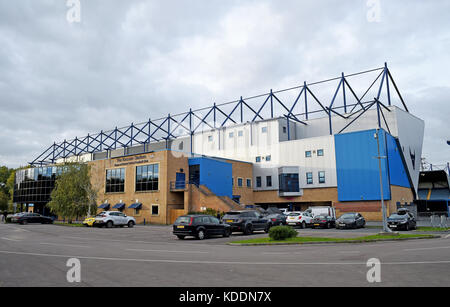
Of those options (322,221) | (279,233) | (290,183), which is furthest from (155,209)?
(279,233)

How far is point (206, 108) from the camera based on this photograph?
205ft

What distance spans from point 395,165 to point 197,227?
34743mm

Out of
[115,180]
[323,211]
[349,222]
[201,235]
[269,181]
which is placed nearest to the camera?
[201,235]

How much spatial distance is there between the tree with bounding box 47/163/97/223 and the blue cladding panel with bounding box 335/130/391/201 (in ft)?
101

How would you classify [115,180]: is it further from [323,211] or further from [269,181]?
[323,211]

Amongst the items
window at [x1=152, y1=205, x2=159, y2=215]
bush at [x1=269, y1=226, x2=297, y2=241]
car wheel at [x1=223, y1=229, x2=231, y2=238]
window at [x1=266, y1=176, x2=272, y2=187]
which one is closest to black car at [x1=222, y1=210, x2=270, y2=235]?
car wheel at [x1=223, y1=229, x2=231, y2=238]

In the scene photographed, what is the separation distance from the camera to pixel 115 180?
4694 cm

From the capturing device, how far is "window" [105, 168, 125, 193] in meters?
46.1

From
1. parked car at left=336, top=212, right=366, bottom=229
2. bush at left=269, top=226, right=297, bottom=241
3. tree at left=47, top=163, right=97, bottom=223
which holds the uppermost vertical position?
tree at left=47, top=163, right=97, bottom=223

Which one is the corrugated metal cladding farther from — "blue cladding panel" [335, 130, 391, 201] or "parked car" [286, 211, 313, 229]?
"parked car" [286, 211, 313, 229]

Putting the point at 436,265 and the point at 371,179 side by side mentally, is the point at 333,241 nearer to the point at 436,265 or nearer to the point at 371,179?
the point at 436,265

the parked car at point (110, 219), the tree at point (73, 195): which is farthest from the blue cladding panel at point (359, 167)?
the tree at point (73, 195)
